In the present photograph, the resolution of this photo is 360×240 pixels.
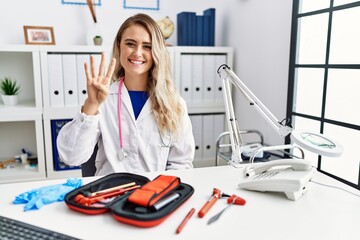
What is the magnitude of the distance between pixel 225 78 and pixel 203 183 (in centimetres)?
38

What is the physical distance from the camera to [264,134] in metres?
2.24

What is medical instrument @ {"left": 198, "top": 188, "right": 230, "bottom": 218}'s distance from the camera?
823 millimetres

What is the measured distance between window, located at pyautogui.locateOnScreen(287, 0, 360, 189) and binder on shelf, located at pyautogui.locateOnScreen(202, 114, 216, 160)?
743mm

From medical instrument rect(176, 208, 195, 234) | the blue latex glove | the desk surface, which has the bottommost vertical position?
the desk surface

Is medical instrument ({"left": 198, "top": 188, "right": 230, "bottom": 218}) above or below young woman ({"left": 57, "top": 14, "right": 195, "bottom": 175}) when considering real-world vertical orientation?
below

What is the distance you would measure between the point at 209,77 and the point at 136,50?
123cm

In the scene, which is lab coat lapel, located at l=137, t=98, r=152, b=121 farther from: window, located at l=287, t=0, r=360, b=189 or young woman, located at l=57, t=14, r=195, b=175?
window, located at l=287, t=0, r=360, b=189

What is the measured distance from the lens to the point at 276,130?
110cm

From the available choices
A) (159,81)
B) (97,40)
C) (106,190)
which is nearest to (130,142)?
(159,81)

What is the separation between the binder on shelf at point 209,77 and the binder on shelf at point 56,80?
1079 mm

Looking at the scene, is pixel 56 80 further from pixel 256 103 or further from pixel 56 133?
pixel 256 103

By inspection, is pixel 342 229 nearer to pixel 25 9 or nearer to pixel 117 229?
pixel 117 229

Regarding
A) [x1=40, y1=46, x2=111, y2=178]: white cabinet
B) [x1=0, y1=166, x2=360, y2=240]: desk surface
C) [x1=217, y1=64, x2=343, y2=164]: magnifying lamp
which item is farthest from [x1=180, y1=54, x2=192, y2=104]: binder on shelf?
[x1=0, y1=166, x2=360, y2=240]: desk surface

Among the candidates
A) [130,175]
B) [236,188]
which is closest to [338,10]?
[236,188]
